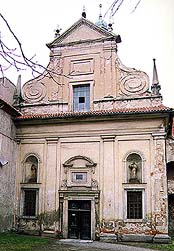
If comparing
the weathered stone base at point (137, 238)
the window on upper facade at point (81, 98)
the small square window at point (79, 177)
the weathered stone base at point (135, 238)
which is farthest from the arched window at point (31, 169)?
the weathered stone base at point (137, 238)

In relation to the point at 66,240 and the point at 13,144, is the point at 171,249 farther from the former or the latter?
the point at 13,144

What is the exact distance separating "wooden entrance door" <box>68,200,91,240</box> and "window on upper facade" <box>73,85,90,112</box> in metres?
5.12

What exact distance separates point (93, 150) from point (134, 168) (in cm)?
233

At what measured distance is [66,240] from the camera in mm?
16281

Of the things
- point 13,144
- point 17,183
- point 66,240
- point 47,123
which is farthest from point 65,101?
point 66,240

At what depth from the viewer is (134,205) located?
55.0 feet

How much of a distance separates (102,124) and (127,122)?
4.32 ft

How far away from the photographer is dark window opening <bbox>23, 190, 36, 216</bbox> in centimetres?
1800

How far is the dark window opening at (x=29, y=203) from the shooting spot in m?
18.0

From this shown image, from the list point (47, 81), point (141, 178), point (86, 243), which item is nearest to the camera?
point (86, 243)

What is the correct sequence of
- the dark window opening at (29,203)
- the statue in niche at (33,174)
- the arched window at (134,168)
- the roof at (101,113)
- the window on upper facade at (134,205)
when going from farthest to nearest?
the statue in niche at (33,174)
the dark window opening at (29,203)
the arched window at (134,168)
the roof at (101,113)
the window on upper facade at (134,205)

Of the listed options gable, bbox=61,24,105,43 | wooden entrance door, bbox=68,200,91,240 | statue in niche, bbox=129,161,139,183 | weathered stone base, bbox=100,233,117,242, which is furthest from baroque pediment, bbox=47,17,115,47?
weathered stone base, bbox=100,233,117,242

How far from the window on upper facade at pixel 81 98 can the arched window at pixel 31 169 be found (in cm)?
360

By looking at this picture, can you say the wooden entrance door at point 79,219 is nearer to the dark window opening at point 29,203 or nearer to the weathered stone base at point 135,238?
the weathered stone base at point 135,238
